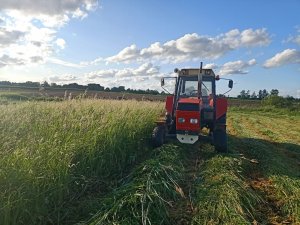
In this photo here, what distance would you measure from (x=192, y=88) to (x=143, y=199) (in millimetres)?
6727

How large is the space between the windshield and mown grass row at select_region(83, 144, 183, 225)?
464 centimetres

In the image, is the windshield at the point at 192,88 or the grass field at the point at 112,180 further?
the windshield at the point at 192,88

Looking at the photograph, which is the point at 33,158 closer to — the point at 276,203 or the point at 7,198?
the point at 7,198

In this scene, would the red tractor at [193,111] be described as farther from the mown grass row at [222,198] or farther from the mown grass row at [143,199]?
the mown grass row at [143,199]

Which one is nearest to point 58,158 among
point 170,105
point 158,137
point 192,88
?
point 158,137

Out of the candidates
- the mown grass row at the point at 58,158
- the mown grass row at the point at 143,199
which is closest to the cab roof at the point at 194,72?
the mown grass row at the point at 58,158

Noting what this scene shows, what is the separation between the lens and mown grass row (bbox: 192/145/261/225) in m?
4.98

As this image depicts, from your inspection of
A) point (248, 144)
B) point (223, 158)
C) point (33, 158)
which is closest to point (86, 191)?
point (33, 158)

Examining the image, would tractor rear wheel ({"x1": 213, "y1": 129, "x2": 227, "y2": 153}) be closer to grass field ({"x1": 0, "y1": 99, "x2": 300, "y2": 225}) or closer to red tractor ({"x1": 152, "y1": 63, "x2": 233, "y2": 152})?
red tractor ({"x1": 152, "y1": 63, "x2": 233, "y2": 152})

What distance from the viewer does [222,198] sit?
5.49 meters

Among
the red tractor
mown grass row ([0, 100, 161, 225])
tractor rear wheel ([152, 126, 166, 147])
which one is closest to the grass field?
mown grass row ([0, 100, 161, 225])

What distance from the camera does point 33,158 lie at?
198 inches

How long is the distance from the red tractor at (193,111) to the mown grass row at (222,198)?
86.8 inches

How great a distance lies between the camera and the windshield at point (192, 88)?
11.1 meters
